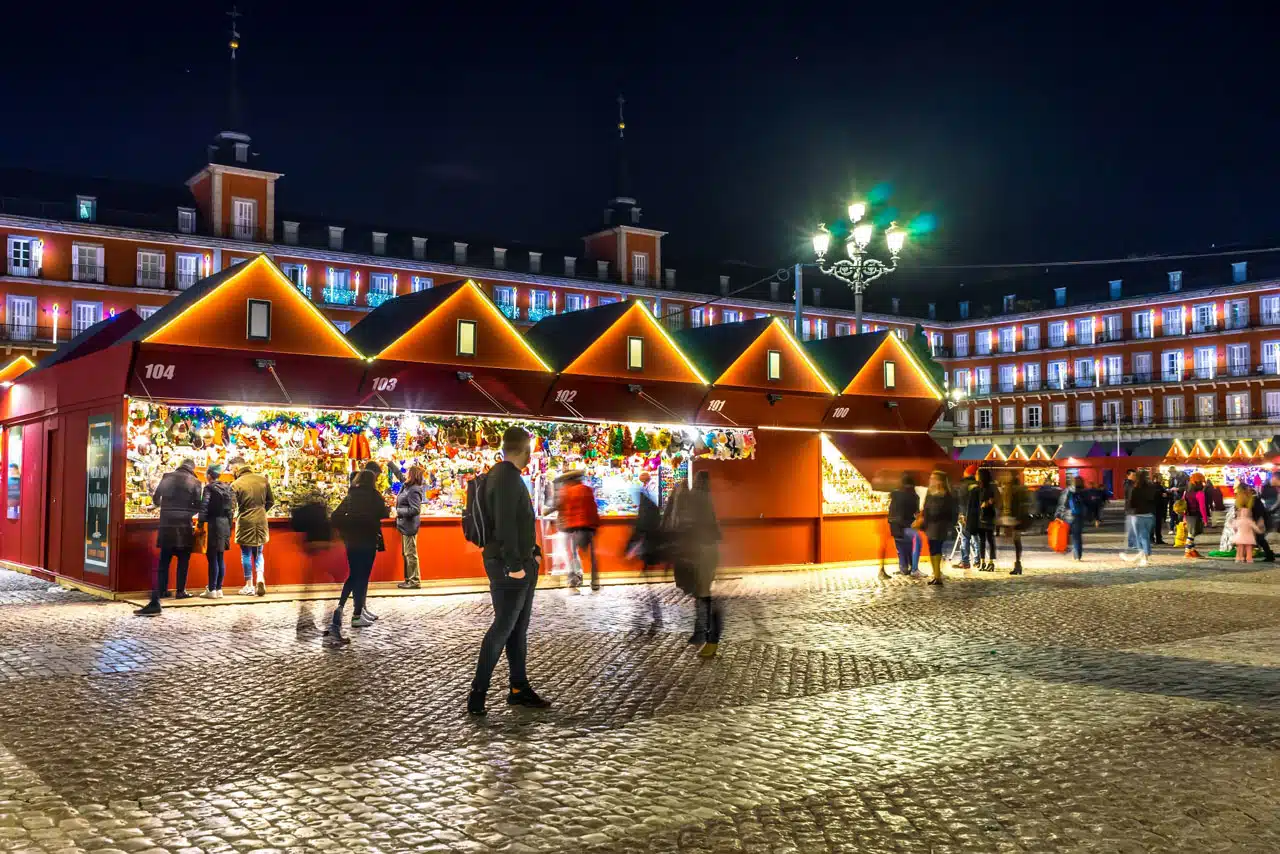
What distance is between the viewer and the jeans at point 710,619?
11156mm

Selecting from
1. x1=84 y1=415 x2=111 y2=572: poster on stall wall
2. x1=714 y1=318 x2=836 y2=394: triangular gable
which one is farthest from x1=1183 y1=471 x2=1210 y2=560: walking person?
x1=84 y1=415 x2=111 y2=572: poster on stall wall

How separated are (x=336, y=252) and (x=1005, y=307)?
54037 mm

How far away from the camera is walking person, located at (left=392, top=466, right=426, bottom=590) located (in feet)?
56.1

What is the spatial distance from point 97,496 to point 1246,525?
20876 millimetres

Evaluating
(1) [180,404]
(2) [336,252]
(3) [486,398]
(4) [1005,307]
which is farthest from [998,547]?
(4) [1005,307]

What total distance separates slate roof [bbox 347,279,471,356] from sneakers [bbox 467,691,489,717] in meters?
10.2

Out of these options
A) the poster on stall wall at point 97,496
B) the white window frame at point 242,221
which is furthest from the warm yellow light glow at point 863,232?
the white window frame at point 242,221

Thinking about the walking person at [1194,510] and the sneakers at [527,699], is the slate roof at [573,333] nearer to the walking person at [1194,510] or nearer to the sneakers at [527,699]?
the sneakers at [527,699]

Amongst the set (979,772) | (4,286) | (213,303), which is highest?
(4,286)

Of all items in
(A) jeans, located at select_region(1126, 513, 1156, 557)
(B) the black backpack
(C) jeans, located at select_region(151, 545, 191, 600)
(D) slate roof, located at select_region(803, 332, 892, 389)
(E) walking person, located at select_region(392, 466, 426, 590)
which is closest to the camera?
(B) the black backpack

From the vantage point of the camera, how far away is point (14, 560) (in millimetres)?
21281

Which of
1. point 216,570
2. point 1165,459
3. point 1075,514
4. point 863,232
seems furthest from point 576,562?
point 1165,459

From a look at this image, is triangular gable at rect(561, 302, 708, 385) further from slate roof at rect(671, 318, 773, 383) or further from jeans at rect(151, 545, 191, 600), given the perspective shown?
jeans at rect(151, 545, 191, 600)

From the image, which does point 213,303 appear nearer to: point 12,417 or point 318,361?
point 318,361
